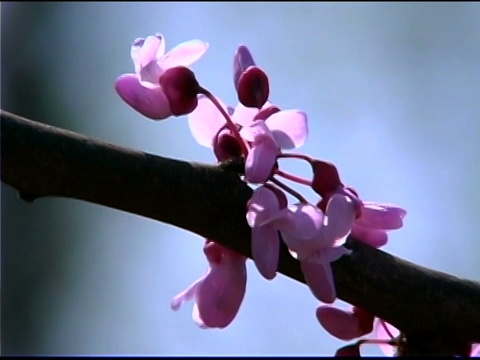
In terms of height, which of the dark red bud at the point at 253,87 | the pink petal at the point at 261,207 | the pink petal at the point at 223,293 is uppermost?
the dark red bud at the point at 253,87

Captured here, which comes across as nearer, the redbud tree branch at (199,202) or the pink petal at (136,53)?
the redbud tree branch at (199,202)

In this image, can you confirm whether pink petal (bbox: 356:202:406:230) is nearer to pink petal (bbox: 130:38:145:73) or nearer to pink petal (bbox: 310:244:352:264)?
pink petal (bbox: 310:244:352:264)

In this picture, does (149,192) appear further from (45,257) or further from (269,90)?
(45,257)

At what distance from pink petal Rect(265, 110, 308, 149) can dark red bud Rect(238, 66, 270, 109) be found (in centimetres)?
2

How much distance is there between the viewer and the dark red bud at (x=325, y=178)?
661 mm

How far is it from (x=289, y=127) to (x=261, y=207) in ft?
0.26

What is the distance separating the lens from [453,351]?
66 cm

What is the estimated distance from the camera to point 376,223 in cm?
67

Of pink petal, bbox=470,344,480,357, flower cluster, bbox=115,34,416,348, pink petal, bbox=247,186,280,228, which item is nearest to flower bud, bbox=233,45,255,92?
flower cluster, bbox=115,34,416,348

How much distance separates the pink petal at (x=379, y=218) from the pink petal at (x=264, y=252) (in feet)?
0.27

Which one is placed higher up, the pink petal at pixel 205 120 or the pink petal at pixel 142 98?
the pink petal at pixel 205 120

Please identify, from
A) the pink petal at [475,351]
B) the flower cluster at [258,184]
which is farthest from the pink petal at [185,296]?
the pink petal at [475,351]

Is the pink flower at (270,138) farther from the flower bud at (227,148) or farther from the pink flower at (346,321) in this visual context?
the pink flower at (346,321)

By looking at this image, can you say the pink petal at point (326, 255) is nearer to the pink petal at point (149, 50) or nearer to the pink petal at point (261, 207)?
the pink petal at point (261, 207)
